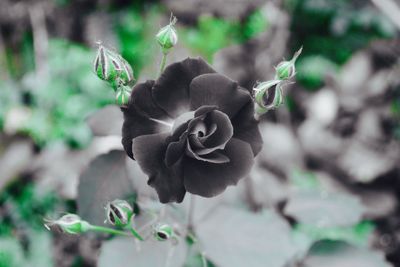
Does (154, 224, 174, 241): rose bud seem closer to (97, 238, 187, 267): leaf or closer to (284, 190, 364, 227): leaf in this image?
(97, 238, 187, 267): leaf

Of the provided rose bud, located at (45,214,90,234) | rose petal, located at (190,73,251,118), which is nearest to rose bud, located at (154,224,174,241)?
rose bud, located at (45,214,90,234)

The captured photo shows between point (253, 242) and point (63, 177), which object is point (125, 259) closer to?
point (253, 242)

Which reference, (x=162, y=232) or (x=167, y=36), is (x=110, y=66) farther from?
(x=162, y=232)

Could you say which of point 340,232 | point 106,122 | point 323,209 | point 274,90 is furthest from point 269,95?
point 340,232

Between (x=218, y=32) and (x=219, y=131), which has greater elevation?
(x=219, y=131)

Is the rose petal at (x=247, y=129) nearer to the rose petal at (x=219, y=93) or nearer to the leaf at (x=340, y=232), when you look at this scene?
the rose petal at (x=219, y=93)

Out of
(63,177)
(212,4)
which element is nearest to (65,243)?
(63,177)
